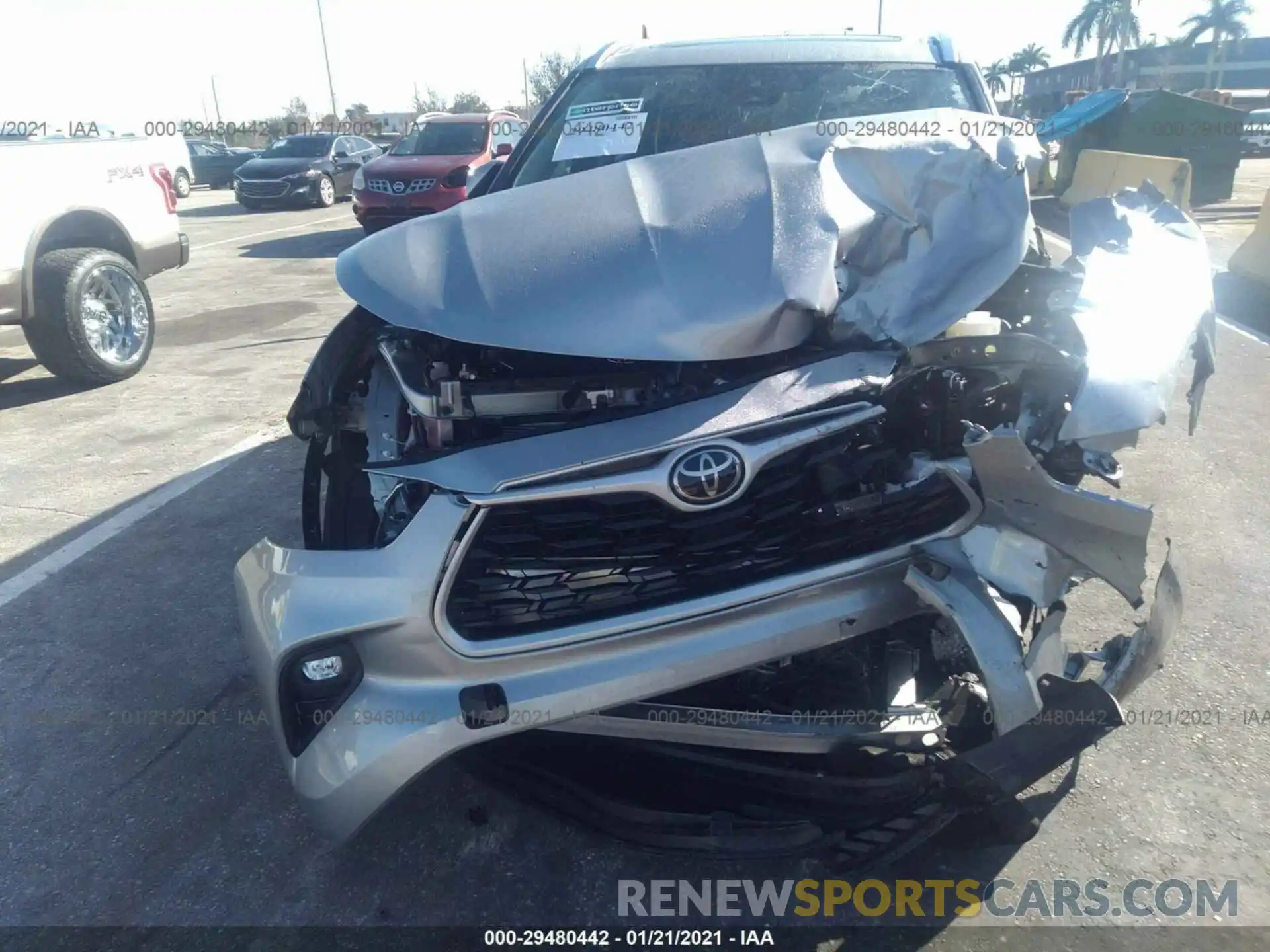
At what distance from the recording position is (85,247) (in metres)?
6.73

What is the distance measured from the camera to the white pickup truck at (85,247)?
612cm

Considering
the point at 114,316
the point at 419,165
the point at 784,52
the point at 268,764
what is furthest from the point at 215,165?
the point at 268,764

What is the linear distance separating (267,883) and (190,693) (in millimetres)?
1002

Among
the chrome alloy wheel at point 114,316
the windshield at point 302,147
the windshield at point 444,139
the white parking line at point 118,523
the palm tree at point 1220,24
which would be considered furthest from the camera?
the palm tree at point 1220,24

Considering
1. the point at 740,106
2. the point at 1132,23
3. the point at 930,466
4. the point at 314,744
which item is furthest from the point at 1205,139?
the point at 1132,23

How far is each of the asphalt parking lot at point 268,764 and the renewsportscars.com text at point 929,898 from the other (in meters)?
0.03

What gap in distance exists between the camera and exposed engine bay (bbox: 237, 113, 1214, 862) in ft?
6.61

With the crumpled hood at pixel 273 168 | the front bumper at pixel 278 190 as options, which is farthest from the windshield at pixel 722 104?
the crumpled hood at pixel 273 168

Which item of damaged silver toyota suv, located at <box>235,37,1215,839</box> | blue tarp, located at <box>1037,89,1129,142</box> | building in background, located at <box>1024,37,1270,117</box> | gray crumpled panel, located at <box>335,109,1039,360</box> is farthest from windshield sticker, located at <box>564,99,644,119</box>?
building in background, located at <box>1024,37,1270,117</box>

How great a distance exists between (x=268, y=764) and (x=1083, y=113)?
20167 mm

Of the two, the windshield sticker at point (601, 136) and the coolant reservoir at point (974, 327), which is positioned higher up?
the windshield sticker at point (601, 136)

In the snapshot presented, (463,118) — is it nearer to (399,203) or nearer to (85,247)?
(399,203)

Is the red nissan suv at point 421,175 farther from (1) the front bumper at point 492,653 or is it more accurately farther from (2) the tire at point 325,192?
(1) the front bumper at point 492,653

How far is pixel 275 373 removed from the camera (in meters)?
7.09
